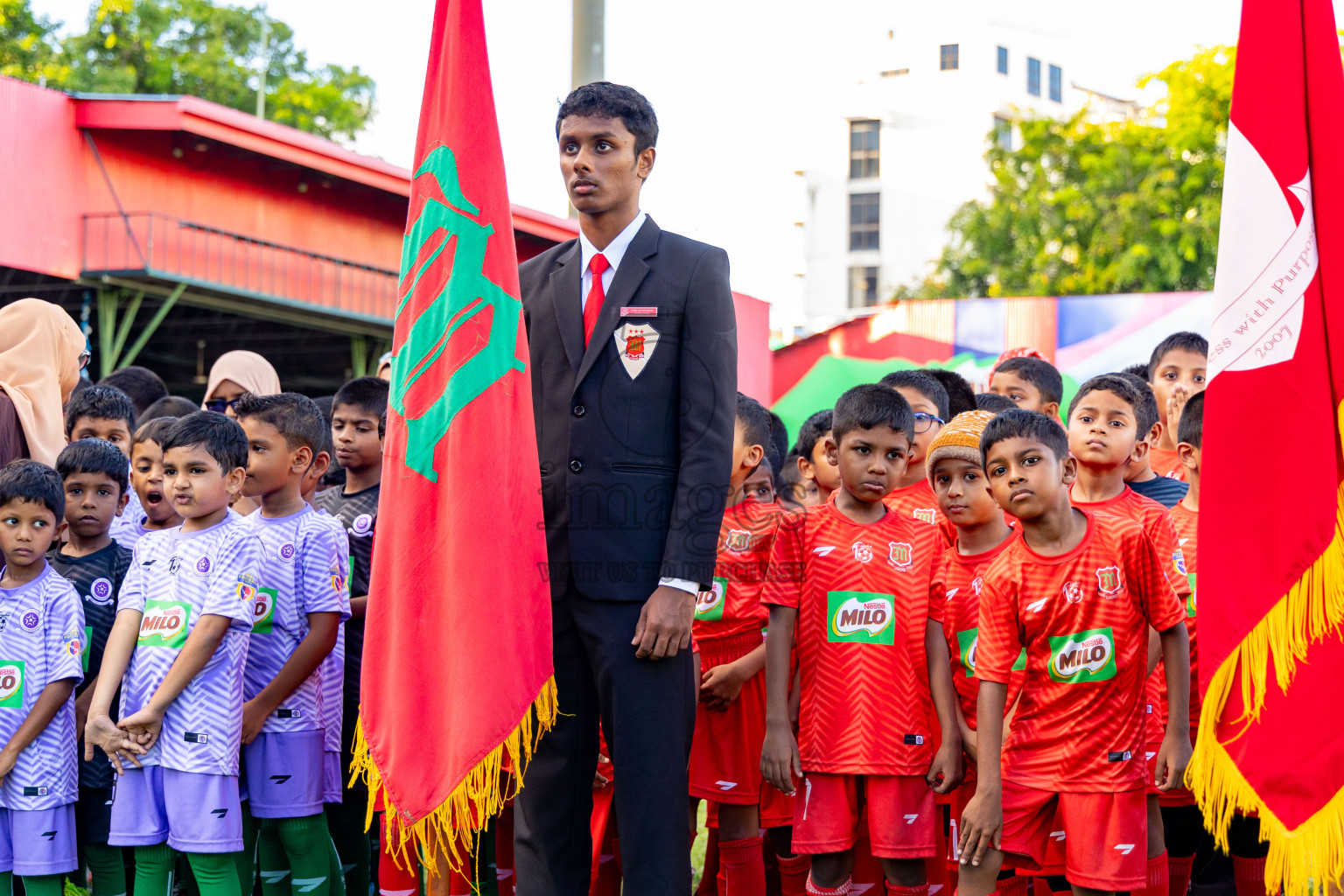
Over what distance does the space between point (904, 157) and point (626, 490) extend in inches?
1837

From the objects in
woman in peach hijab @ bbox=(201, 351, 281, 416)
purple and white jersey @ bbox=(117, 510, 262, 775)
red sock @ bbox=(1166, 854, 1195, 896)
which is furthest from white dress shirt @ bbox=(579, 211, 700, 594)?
woman in peach hijab @ bbox=(201, 351, 281, 416)

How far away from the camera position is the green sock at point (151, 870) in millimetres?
3832

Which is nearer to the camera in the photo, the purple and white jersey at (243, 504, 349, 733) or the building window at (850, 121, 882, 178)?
the purple and white jersey at (243, 504, 349, 733)

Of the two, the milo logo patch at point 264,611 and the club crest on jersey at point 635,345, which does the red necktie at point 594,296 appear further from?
the milo logo patch at point 264,611

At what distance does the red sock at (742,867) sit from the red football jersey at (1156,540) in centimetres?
132

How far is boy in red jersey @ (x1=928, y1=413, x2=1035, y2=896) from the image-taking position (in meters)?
4.09

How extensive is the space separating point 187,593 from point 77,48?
3424 cm

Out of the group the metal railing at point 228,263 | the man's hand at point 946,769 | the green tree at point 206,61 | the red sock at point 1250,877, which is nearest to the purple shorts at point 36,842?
the man's hand at point 946,769

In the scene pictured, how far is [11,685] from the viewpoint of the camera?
13.5ft

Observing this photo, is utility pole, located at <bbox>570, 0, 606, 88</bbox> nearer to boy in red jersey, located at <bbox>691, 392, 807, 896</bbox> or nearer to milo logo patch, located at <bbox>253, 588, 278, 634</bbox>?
boy in red jersey, located at <bbox>691, 392, 807, 896</bbox>

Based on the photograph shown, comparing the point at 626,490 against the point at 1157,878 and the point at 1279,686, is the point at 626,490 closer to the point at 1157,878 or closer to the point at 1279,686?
the point at 1279,686

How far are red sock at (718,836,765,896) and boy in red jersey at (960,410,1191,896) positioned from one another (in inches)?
36.9

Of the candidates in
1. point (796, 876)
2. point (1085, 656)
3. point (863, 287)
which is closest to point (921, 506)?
point (1085, 656)

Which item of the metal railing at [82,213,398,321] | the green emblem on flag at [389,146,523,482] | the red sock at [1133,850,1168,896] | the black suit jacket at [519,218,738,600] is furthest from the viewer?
the metal railing at [82,213,398,321]
